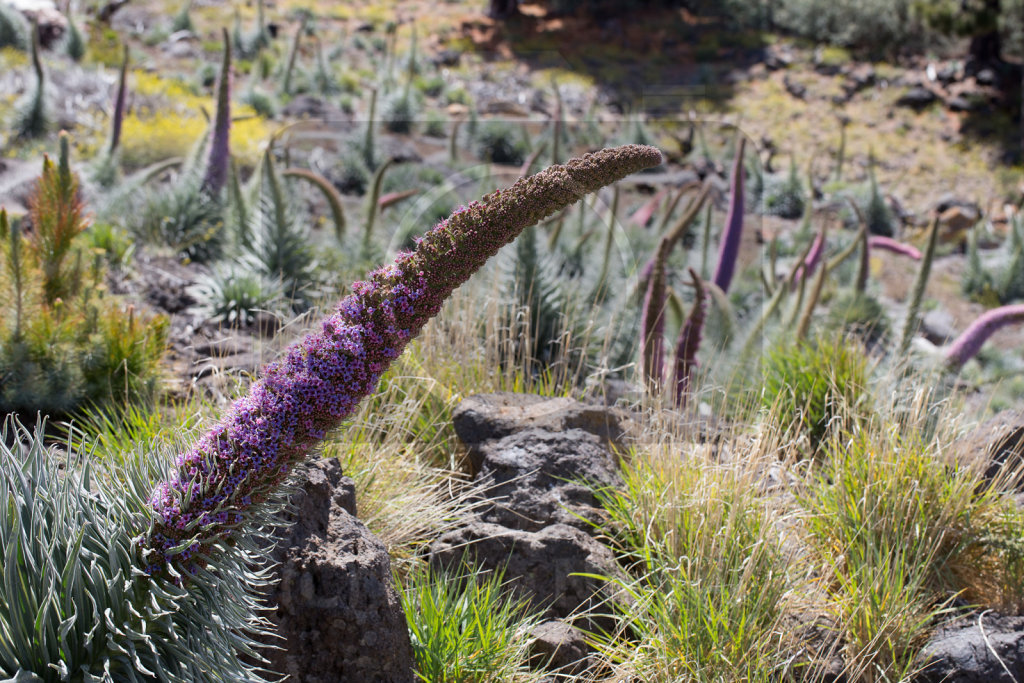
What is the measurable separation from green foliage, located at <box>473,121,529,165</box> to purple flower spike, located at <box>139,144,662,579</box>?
1008 cm

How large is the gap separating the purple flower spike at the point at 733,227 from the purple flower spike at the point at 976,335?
1.38 m

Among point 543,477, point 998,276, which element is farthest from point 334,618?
point 998,276

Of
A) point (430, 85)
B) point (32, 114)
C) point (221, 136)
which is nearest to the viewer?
point (221, 136)

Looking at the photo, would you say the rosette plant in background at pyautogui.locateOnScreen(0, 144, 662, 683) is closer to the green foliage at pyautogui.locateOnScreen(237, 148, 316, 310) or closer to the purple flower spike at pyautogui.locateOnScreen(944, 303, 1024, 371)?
the purple flower spike at pyautogui.locateOnScreen(944, 303, 1024, 371)

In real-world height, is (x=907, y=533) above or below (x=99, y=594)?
below

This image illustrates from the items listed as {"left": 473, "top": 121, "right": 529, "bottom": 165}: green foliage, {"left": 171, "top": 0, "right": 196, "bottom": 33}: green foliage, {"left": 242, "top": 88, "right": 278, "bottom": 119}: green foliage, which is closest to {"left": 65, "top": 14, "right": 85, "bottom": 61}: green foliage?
{"left": 171, "top": 0, "right": 196, "bottom": 33}: green foliage

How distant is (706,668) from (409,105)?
1299cm

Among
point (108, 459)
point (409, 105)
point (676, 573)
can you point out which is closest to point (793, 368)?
point (676, 573)

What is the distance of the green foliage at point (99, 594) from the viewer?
150 centimetres

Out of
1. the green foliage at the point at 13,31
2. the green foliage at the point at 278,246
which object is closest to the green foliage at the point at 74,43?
the green foliage at the point at 13,31

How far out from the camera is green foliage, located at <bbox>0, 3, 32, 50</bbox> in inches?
576

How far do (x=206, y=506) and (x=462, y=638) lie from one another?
3.48 feet

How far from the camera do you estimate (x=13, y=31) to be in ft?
48.5

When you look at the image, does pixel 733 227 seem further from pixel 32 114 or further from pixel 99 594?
pixel 32 114
